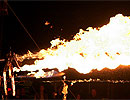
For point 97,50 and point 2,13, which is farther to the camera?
point 97,50

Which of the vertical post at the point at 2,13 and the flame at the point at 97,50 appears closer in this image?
the vertical post at the point at 2,13

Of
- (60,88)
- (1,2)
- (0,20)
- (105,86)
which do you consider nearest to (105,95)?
(105,86)

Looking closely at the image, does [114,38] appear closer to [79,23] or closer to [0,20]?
[79,23]

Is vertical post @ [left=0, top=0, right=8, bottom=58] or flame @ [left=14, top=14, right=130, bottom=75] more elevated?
vertical post @ [left=0, top=0, right=8, bottom=58]

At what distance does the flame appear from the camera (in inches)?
334

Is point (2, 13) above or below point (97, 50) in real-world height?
above

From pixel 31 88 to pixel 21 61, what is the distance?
217 cm

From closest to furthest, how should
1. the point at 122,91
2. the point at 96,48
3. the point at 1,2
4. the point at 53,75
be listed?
the point at 1,2
the point at 96,48
the point at 122,91
the point at 53,75

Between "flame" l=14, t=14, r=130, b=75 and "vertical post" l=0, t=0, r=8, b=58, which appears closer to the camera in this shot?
"vertical post" l=0, t=0, r=8, b=58

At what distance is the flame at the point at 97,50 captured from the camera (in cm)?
848

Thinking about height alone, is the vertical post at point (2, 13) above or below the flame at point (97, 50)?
A: above

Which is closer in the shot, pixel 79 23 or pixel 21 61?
pixel 79 23

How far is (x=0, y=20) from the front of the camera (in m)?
11.7

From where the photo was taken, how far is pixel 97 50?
29.5 feet
